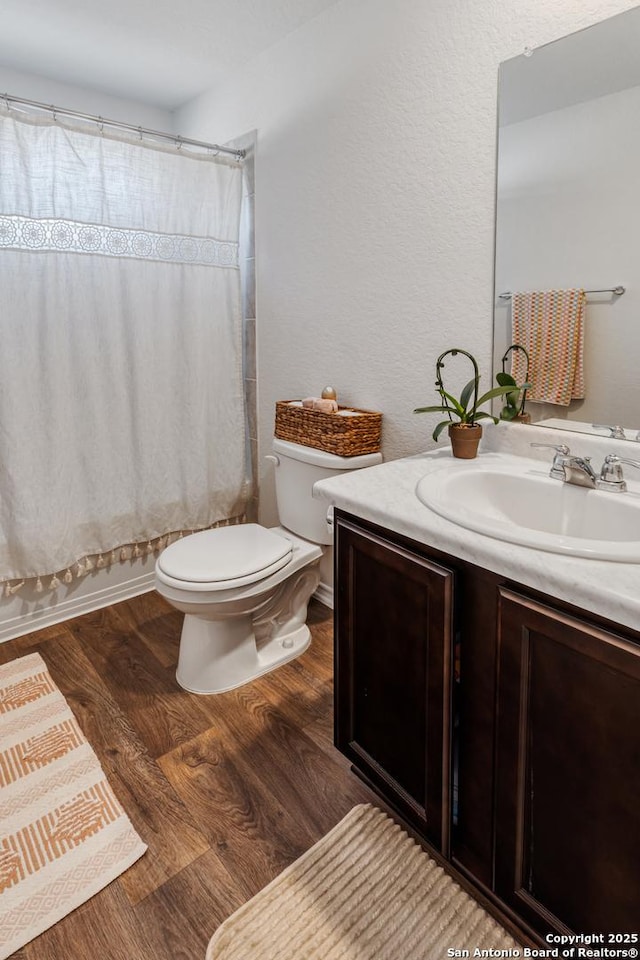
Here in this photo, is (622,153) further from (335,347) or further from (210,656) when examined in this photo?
(210,656)

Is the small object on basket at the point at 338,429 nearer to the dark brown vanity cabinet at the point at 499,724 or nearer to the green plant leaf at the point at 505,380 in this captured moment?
the green plant leaf at the point at 505,380

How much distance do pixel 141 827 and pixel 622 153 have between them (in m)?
1.97

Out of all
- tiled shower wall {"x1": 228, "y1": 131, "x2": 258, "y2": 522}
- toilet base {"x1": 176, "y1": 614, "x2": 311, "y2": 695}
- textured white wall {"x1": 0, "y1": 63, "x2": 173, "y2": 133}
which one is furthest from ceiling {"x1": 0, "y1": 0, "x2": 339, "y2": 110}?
toilet base {"x1": 176, "y1": 614, "x2": 311, "y2": 695}

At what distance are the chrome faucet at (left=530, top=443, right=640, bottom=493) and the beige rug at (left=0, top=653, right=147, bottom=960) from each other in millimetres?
1331

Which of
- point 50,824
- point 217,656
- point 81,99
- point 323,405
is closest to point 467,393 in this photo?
point 323,405

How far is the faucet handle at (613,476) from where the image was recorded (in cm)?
118

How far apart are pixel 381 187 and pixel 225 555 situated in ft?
4.44

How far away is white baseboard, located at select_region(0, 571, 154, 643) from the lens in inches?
88.3

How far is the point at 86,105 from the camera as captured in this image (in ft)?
Answer: 8.59

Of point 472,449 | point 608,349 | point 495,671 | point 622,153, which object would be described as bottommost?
Answer: point 495,671

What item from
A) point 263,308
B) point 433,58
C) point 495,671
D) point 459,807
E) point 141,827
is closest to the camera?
point 495,671

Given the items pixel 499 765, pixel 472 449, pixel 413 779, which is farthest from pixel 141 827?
pixel 472 449

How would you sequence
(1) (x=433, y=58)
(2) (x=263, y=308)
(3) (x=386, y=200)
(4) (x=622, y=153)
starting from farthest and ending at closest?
(2) (x=263, y=308)
(3) (x=386, y=200)
(1) (x=433, y=58)
(4) (x=622, y=153)

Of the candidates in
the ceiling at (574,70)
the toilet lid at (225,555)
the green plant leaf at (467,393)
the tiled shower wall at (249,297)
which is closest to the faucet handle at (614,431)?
the green plant leaf at (467,393)
